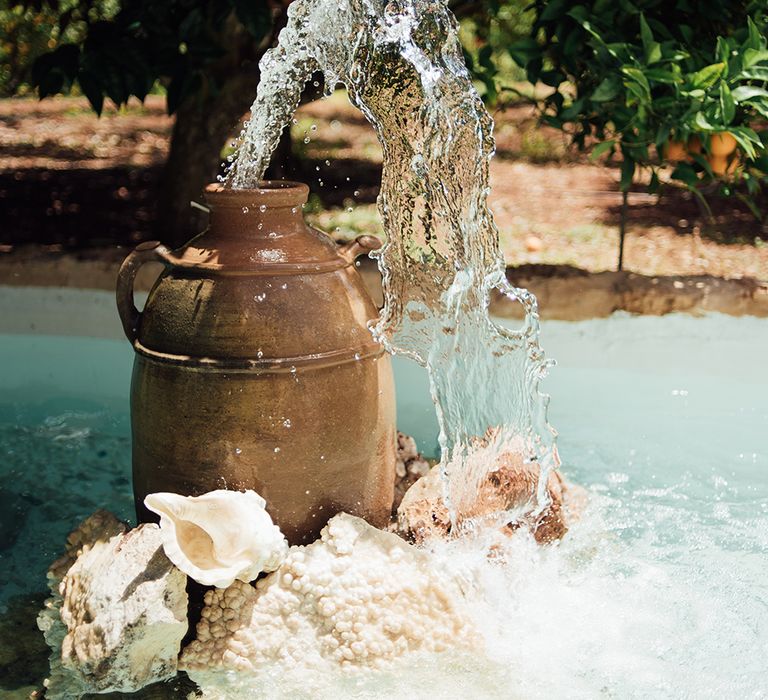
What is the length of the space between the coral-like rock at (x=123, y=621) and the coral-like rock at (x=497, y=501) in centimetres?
77

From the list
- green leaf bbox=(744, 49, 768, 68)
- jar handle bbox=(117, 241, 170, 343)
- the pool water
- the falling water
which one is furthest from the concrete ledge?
jar handle bbox=(117, 241, 170, 343)

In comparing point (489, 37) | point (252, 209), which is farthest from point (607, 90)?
point (489, 37)

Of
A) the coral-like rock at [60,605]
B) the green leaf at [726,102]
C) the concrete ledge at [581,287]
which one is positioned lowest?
the coral-like rock at [60,605]

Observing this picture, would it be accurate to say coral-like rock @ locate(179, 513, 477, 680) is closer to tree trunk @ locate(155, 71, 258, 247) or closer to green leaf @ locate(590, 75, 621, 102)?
green leaf @ locate(590, 75, 621, 102)

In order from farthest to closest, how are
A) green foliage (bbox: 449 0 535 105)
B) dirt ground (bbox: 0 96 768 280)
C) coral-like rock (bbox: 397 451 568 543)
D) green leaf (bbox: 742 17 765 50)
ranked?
dirt ground (bbox: 0 96 768 280), green foliage (bbox: 449 0 535 105), green leaf (bbox: 742 17 765 50), coral-like rock (bbox: 397 451 568 543)

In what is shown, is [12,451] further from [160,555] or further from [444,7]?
[444,7]

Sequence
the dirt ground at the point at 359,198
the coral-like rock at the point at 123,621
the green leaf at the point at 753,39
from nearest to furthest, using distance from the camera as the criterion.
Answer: the coral-like rock at the point at 123,621, the green leaf at the point at 753,39, the dirt ground at the point at 359,198

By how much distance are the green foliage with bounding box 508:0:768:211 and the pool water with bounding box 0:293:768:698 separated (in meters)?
0.82

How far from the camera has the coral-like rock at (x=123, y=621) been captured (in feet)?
7.53

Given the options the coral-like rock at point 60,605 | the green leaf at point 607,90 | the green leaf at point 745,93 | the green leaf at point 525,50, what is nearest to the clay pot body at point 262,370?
the coral-like rock at point 60,605

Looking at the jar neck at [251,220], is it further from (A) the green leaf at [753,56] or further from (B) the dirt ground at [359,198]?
(B) the dirt ground at [359,198]

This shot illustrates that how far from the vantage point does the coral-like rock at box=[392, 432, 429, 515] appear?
3.28 m

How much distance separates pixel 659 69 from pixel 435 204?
4.69 feet

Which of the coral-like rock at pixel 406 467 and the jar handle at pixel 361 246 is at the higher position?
the jar handle at pixel 361 246
